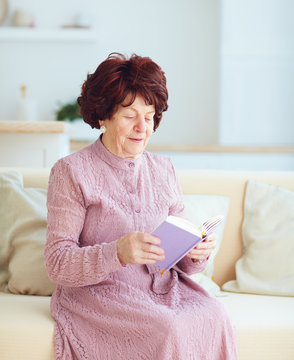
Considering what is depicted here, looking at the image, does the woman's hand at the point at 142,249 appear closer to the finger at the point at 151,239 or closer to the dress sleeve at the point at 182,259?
the finger at the point at 151,239

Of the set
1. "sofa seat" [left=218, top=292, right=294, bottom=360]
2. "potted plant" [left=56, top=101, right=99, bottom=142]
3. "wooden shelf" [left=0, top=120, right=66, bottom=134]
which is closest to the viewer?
"sofa seat" [left=218, top=292, right=294, bottom=360]

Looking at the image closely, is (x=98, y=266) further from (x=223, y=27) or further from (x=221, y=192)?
(x=223, y=27)

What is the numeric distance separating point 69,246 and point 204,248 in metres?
0.40

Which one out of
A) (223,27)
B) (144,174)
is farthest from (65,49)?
(144,174)

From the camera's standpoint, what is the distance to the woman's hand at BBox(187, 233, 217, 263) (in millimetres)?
1593

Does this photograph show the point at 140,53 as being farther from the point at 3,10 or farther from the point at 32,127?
the point at 32,127

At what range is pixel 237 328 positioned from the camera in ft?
5.61

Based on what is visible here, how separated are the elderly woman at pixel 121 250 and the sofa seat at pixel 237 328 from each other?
2.8 inches

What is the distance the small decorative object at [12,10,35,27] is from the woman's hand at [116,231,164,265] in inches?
160

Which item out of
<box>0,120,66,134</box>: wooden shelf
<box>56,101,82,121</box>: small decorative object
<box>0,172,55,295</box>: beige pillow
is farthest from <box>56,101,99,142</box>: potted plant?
<box>0,172,55,295</box>: beige pillow

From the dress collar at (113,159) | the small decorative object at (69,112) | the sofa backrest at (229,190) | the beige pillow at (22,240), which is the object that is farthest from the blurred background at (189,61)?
the dress collar at (113,159)

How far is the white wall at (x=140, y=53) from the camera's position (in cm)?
516

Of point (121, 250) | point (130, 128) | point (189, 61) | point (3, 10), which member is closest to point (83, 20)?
point (3, 10)

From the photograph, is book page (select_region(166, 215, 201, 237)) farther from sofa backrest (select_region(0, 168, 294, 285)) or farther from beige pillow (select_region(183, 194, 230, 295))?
sofa backrest (select_region(0, 168, 294, 285))
